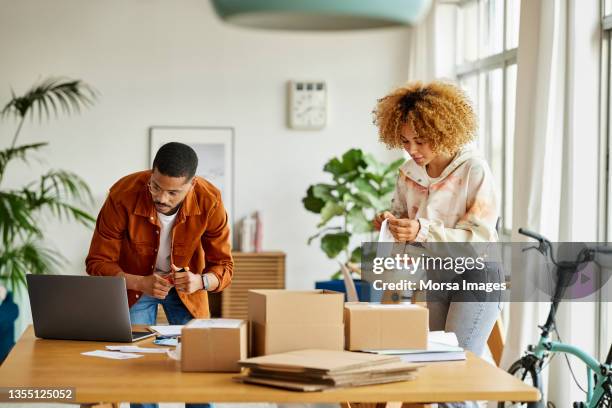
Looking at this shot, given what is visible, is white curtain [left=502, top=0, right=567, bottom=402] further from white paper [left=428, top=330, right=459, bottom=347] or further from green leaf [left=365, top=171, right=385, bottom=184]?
green leaf [left=365, top=171, right=385, bottom=184]

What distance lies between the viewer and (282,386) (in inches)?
87.7

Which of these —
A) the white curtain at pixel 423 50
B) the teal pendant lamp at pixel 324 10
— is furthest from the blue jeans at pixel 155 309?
the white curtain at pixel 423 50

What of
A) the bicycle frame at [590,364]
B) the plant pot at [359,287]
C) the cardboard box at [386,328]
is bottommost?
the bicycle frame at [590,364]

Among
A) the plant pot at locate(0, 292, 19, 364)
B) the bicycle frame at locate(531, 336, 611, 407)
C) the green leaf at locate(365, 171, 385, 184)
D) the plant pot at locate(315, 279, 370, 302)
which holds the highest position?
the green leaf at locate(365, 171, 385, 184)

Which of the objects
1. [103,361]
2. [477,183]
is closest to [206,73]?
[477,183]

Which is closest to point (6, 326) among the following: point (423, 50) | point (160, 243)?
point (160, 243)

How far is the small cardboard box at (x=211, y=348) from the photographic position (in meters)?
2.40

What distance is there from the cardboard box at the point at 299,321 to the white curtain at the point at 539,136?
2.06 metres

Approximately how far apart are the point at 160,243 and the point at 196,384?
1231 mm

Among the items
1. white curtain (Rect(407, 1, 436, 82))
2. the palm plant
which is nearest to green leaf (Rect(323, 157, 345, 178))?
white curtain (Rect(407, 1, 436, 82))

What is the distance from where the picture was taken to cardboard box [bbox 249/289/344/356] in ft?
8.14

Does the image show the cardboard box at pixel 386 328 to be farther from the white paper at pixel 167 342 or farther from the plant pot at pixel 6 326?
the plant pot at pixel 6 326

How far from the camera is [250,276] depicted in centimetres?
712

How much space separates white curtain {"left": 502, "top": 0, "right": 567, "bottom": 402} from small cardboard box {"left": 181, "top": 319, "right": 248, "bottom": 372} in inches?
90.9
